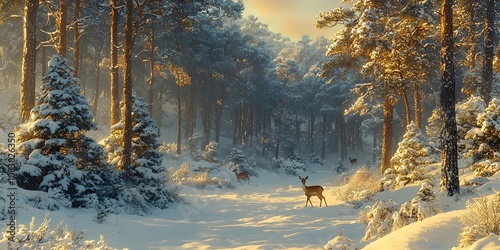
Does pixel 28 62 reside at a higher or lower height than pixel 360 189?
higher

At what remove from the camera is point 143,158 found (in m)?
14.4

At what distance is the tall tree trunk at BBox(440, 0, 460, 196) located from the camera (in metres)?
10.6

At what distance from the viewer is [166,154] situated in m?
29.8

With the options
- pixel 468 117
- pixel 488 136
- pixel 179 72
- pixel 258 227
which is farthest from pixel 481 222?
pixel 179 72

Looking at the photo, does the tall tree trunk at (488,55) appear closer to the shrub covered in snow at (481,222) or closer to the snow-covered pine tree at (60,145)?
the shrub covered in snow at (481,222)

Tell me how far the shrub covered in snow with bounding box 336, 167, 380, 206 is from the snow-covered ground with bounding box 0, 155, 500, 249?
17.4 inches

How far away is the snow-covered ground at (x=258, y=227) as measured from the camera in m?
5.68

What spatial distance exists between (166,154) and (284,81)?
29.0 m

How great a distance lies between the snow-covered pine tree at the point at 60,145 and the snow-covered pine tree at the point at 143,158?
2.00m

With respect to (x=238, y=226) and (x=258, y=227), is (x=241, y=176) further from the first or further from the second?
(x=258, y=227)

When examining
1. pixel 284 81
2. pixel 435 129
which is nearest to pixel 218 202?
pixel 435 129

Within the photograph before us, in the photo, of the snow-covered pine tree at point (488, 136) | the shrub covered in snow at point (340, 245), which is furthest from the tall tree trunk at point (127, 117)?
the snow-covered pine tree at point (488, 136)

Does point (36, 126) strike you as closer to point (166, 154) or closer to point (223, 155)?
point (166, 154)

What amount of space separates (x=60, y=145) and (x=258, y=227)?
5.90 metres
